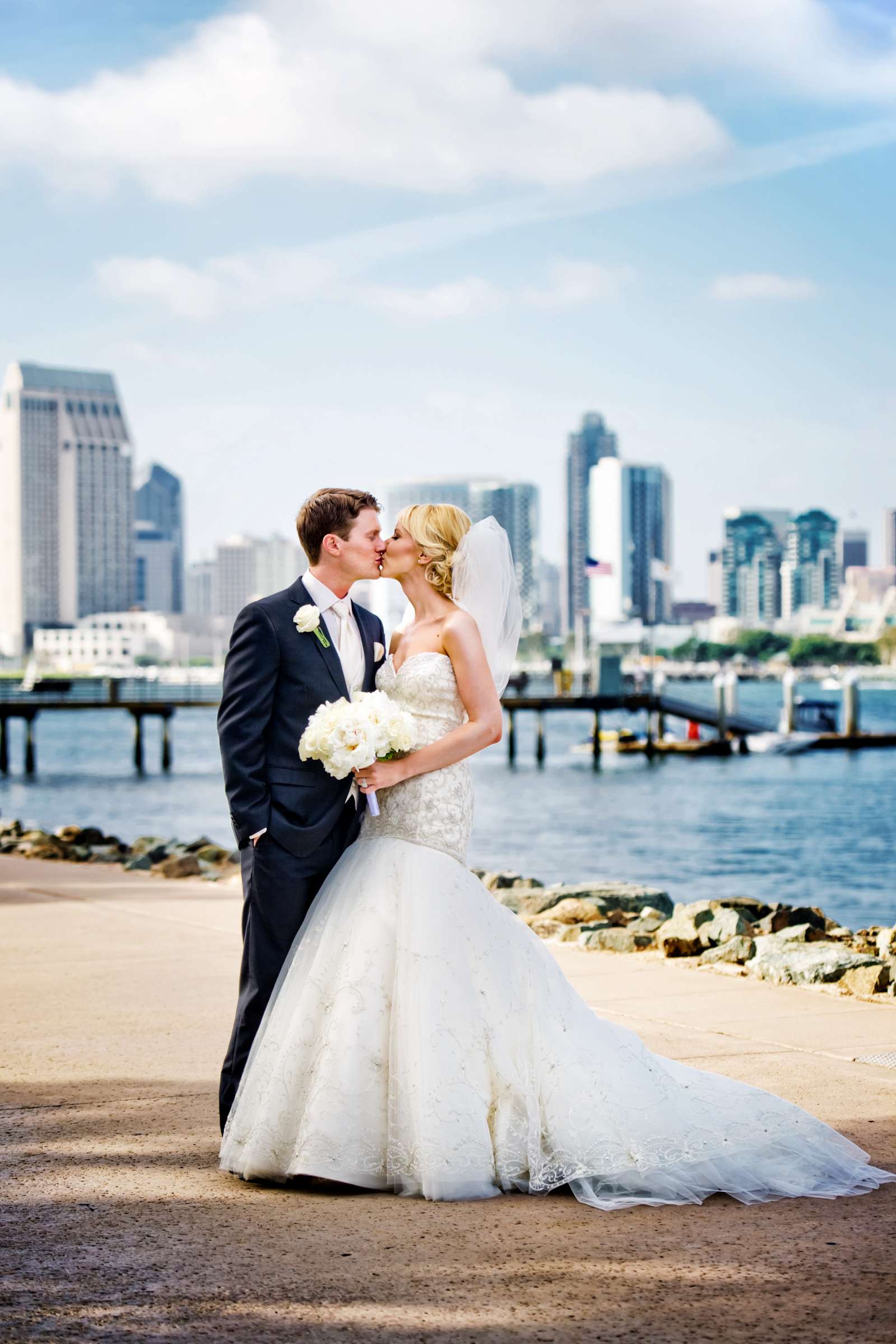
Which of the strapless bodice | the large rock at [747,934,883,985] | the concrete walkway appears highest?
the strapless bodice

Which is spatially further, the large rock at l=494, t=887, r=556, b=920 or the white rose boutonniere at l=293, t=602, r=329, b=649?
the large rock at l=494, t=887, r=556, b=920

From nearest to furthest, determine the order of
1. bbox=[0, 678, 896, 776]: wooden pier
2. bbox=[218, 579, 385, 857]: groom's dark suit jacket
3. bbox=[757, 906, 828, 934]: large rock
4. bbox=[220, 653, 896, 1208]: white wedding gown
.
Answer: bbox=[220, 653, 896, 1208]: white wedding gown
bbox=[218, 579, 385, 857]: groom's dark suit jacket
bbox=[757, 906, 828, 934]: large rock
bbox=[0, 678, 896, 776]: wooden pier

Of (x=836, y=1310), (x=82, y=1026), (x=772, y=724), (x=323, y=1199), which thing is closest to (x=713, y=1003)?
(x=82, y=1026)

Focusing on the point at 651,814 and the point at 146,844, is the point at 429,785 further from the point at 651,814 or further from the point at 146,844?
the point at 651,814

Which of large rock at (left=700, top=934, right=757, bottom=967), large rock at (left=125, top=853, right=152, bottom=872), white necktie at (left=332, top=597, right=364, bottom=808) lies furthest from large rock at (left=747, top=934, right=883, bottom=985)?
large rock at (left=125, top=853, right=152, bottom=872)

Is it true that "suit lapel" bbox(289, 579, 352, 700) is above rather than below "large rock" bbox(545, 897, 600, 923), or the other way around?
above

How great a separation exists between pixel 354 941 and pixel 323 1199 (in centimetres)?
75

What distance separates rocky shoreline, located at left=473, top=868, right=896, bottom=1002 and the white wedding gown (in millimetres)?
3331

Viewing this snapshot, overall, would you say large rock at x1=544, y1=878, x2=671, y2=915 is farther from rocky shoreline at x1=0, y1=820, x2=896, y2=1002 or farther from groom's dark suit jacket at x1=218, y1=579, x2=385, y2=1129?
groom's dark suit jacket at x1=218, y1=579, x2=385, y2=1129

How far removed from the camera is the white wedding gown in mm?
4527

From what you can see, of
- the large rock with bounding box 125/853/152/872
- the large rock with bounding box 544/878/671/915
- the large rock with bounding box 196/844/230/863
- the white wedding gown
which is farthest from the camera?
the large rock with bounding box 196/844/230/863

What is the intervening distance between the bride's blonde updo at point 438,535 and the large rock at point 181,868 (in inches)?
398

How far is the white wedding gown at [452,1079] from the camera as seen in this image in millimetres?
4527

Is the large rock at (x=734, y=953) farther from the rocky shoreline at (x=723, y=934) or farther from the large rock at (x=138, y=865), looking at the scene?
the large rock at (x=138, y=865)
